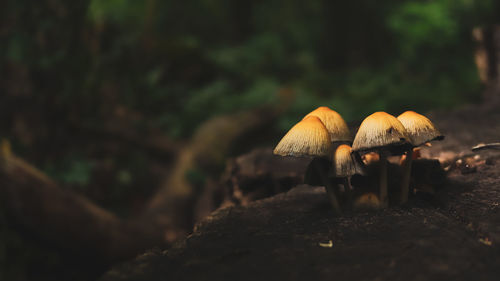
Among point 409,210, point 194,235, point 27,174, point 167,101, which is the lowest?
point 409,210

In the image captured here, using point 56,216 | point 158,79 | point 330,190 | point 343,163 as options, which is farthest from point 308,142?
point 158,79

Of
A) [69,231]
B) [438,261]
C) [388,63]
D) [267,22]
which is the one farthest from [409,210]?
[267,22]

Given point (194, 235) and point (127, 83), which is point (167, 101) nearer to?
point (127, 83)

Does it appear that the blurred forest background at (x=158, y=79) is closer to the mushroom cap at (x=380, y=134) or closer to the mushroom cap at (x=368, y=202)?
the mushroom cap at (x=368, y=202)

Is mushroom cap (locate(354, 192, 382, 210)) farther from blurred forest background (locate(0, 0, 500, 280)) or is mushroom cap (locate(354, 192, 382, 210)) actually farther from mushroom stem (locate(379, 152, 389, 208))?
blurred forest background (locate(0, 0, 500, 280))

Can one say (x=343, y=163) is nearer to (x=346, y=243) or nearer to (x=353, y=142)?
(x=353, y=142)

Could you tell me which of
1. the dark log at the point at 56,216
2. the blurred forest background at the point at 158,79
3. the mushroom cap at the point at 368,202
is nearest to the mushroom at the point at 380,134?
the mushroom cap at the point at 368,202

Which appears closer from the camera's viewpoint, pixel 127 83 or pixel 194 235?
pixel 194 235
